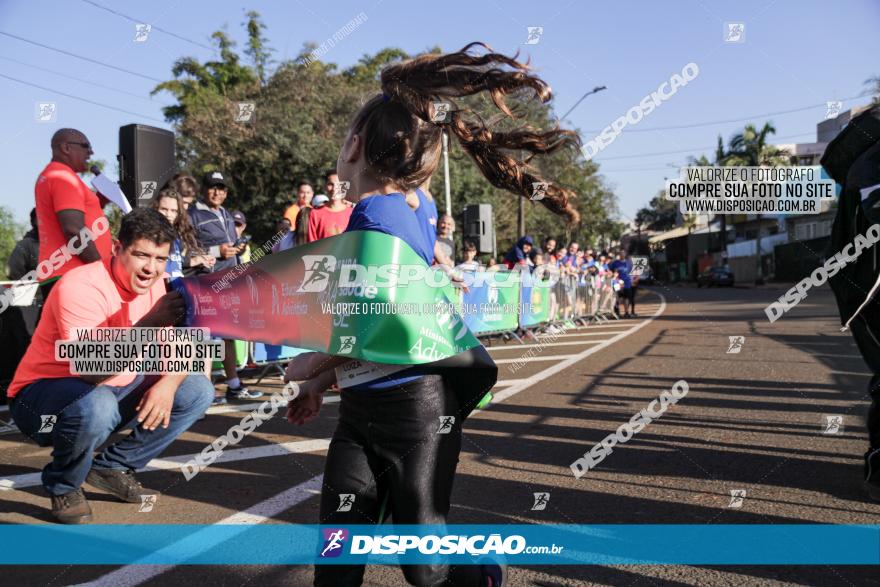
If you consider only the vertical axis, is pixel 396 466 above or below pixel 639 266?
below

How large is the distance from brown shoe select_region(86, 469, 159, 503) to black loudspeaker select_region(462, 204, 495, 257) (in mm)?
11648

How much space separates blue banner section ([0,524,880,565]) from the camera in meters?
3.04

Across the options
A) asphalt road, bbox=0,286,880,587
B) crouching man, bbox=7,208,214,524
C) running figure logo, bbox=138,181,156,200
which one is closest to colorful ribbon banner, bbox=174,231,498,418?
asphalt road, bbox=0,286,880,587

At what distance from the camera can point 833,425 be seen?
217 inches

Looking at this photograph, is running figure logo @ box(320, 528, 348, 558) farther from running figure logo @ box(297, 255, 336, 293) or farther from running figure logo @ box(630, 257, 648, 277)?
running figure logo @ box(630, 257, 648, 277)

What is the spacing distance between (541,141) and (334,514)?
4.66 feet

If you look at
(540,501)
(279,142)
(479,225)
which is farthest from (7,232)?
(540,501)

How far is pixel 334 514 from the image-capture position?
2.08 m

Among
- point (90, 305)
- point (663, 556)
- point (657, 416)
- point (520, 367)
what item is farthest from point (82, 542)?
point (520, 367)

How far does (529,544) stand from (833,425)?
3.54 metres

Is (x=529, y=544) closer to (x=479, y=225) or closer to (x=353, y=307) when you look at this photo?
(x=353, y=307)

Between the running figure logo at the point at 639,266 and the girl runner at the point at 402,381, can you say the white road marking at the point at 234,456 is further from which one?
the running figure logo at the point at 639,266

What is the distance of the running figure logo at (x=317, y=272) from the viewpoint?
6.73ft

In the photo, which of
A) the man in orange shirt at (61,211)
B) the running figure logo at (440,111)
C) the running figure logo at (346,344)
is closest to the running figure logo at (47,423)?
the man in orange shirt at (61,211)
